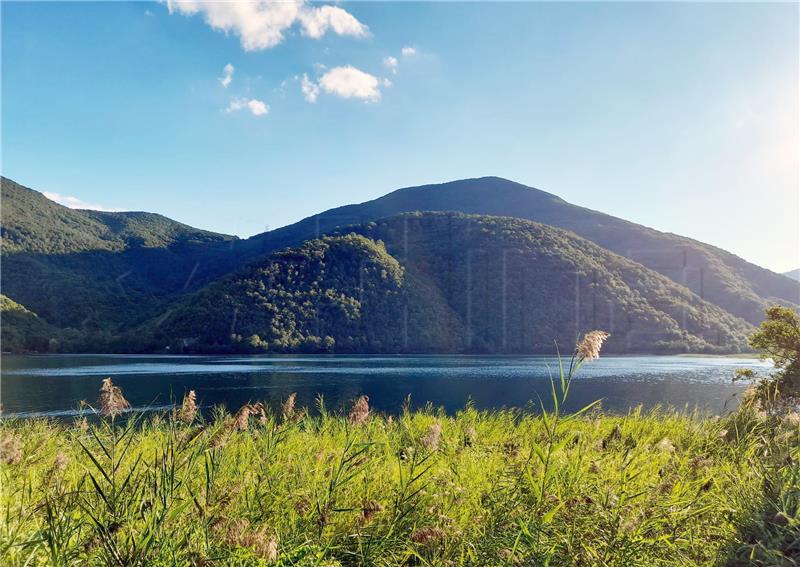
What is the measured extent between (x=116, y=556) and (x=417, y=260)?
137 m

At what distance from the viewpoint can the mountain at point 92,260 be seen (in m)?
110

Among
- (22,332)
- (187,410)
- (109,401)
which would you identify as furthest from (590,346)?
(22,332)

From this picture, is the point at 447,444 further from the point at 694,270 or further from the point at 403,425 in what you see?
Answer: the point at 694,270

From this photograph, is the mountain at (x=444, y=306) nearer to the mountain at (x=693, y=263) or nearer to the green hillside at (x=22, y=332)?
the mountain at (x=693, y=263)

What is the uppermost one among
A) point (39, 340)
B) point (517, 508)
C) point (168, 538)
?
point (168, 538)

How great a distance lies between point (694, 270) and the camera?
141 m

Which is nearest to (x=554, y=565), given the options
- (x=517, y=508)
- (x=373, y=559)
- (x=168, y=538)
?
(x=517, y=508)

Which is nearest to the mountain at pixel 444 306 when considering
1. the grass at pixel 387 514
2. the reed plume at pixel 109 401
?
the grass at pixel 387 514

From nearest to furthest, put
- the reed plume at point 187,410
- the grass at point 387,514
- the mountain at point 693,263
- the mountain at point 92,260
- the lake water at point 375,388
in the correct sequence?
the grass at point 387,514
the reed plume at point 187,410
the lake water at point 375,388
the mountain at point 92,260
the mountain at point 693,263

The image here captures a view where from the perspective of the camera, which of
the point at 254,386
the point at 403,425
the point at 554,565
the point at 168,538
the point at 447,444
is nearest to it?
the point at 168,538

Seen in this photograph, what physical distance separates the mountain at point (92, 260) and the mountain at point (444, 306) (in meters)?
19.0

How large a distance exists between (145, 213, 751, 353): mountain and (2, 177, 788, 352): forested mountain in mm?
319

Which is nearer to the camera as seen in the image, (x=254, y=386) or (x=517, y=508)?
(x=517, y=508)

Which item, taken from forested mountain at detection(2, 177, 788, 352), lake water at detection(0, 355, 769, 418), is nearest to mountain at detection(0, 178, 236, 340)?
forested mountain at detection(2, 177, 788, 352)
